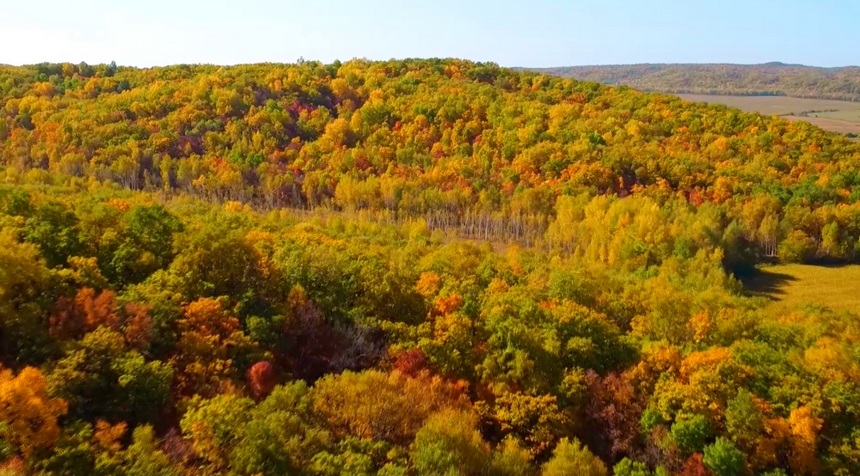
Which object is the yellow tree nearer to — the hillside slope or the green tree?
the green tree

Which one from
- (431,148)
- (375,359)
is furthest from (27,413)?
(431,148)

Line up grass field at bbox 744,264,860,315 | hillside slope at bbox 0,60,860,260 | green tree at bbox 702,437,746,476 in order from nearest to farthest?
green tree at bbox 702,437,746,476
grass field at bbox 744,264,860,315
hillside slope at bbox 0,60,860,260

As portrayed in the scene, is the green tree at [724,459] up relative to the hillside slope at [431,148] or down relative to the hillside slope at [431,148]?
down

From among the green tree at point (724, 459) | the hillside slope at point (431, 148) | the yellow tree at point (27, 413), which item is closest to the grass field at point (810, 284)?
the hillside slope at point (431, 148)

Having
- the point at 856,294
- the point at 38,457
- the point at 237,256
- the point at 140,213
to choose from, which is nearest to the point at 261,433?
the point at 38,457

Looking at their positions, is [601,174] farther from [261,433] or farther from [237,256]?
[261,433]

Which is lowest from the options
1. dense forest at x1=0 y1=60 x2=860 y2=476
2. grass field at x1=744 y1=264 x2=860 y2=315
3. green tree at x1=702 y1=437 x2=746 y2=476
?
grass field at x1=744 y1=264 x2=860 y2=315

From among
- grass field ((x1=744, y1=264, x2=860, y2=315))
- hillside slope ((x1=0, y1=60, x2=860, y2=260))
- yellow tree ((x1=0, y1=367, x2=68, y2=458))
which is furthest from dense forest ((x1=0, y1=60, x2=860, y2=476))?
hillside slope ((x1=0, y1=60, x2=860, y2=260))

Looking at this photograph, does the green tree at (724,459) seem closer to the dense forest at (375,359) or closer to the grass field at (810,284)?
the dense forest at (375,359)

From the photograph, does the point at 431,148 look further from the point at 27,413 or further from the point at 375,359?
the point at 27,413
